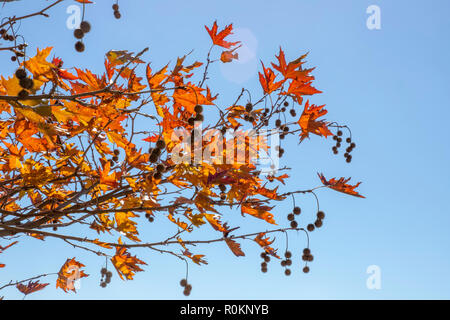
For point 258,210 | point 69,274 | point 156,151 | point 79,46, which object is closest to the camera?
point 156,151

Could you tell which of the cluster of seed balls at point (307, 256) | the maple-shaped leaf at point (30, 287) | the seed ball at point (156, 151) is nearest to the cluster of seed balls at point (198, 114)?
the seed ball at point (156, 151)

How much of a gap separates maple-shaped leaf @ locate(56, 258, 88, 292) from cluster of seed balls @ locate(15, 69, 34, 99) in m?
2.20

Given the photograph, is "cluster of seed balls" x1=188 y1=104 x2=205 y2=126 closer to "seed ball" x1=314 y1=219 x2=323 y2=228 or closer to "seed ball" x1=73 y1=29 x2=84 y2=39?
"seed ball" x1=73 y1=29 x2=84 y2=39

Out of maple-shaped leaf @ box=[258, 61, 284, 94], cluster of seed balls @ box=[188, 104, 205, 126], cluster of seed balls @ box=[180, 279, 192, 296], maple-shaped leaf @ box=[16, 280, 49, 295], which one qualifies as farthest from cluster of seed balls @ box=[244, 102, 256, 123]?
maple-shaped leaf @ box=[16, 280, 49, 295]

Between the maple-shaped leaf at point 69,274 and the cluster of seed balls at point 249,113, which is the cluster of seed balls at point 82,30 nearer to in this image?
the cluster of seed balls at point 249,113

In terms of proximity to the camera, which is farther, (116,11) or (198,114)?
(116,11)

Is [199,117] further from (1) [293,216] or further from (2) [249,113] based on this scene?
(1) [293,216]

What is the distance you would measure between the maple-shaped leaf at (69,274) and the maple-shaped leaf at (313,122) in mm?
2311

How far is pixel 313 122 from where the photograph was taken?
2363mm

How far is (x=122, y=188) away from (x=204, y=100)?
30.8 inches

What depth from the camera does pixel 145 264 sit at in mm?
2686

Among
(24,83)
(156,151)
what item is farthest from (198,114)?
(24,83)

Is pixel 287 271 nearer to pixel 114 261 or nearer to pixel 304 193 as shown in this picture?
pixel 304 193

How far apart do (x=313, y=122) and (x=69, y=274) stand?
250cm
